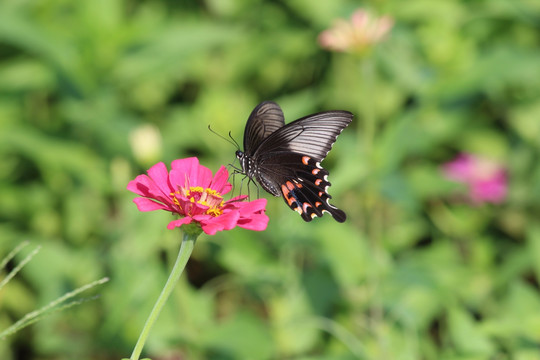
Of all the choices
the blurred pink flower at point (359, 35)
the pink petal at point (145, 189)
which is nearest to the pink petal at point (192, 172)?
the pink petal at point (145, 189)

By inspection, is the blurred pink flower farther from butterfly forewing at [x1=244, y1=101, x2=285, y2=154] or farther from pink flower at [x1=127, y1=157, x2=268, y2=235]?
pink flower at [x1=127, y1=157, x2=268, y2=235]

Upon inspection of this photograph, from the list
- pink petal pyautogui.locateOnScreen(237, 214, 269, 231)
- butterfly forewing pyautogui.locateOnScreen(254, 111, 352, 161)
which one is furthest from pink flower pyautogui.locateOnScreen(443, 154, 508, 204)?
pink petal pyautogui.locateOnScreen(237, 214, 269, 231)

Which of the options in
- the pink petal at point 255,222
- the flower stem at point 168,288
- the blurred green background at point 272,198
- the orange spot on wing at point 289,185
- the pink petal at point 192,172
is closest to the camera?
the flower stem at point 168,288

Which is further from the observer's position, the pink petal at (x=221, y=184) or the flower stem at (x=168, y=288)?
the pink petal at (x=221, y=184)

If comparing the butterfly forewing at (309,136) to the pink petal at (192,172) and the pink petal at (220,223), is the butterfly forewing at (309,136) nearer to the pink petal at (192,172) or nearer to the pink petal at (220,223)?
the pink petal at (192,172)

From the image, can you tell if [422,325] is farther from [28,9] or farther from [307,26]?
[28,9]

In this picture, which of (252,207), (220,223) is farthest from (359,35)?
(220,223)
